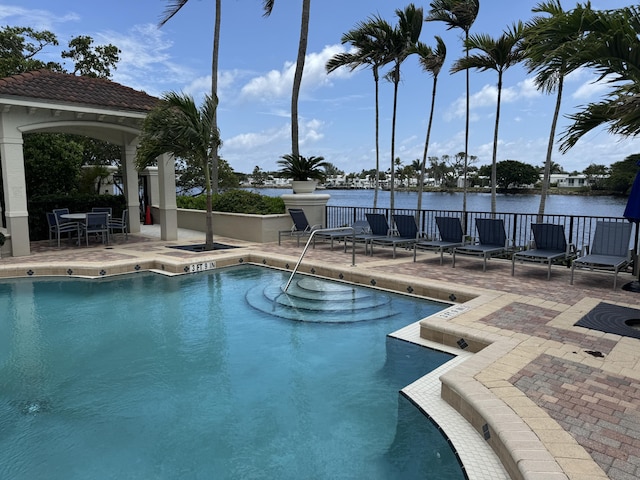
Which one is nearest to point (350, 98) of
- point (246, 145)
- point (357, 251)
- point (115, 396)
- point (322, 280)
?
point (246, 145)

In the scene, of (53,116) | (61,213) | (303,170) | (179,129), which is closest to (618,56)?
(179,129)

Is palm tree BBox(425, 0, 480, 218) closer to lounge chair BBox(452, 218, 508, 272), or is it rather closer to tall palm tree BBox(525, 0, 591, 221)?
lounge chair BBox(452, 218, 508, 272)

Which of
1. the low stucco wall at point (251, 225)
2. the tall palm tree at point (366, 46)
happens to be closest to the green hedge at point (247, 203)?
the low stucco wall at point (251, 225)

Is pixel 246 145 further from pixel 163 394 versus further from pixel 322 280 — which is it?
pixel 163 394

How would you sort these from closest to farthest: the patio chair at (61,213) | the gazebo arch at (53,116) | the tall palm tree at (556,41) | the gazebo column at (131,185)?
the tall palm tree at (556,41) < the gazebo arch at (53,116) < the patio chair at (61,213) < the gazebo column at (131,185)

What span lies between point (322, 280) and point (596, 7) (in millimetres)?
6080

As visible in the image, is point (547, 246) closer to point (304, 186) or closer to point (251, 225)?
point (304, 186)

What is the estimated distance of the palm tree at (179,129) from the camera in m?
10.4

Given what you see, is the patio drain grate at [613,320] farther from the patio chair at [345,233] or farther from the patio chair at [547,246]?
the patio chair at [345,233]

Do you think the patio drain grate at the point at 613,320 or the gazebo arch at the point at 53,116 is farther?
the gazebo arch at the point at 53,116

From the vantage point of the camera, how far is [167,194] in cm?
1284

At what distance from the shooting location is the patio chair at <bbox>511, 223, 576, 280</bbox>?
7789 millimetres

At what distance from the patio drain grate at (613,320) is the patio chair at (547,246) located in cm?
187

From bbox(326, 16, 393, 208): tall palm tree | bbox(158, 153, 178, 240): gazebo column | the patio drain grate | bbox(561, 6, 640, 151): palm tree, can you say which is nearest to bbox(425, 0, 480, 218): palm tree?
bbox(326, 16, 393, 208): tall palm tree
